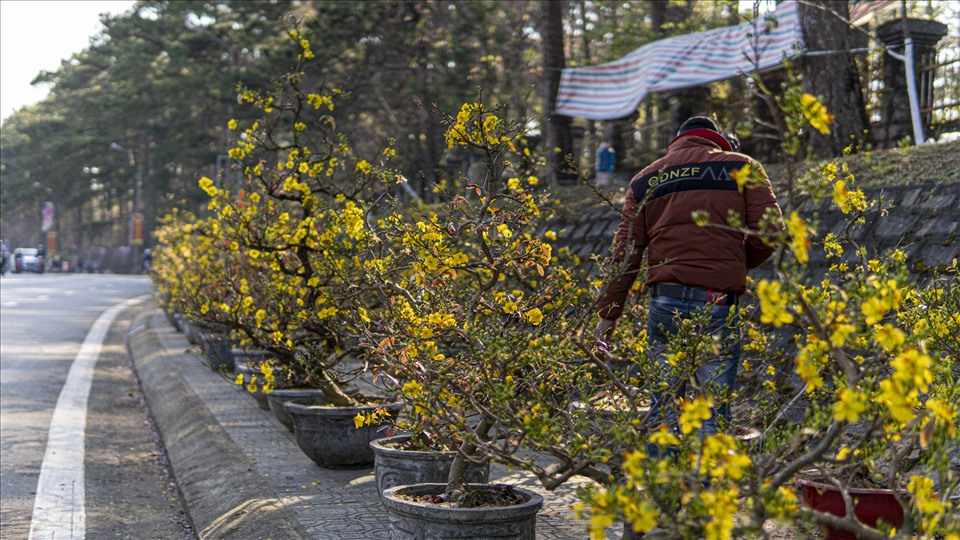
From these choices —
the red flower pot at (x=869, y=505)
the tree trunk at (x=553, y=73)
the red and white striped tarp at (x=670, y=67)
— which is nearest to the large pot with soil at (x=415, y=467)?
the red flower pot at (x=869, y=505)

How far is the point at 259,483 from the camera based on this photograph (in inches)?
236

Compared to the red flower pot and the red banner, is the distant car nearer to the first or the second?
Answer: the red banner

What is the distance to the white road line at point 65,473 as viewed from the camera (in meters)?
5.57

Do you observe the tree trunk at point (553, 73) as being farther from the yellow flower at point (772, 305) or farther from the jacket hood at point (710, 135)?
the yellow flower at point (772, 305)

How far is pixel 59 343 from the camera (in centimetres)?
1542

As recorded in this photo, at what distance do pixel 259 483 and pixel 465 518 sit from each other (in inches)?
109

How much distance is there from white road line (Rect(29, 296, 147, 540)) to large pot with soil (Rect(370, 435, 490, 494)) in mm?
1849

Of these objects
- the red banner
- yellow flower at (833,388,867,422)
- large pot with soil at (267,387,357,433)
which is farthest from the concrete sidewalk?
the red banner

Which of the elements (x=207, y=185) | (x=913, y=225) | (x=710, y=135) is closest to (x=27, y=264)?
(x=207, y=185)

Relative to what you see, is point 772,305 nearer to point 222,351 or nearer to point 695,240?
point 695,240

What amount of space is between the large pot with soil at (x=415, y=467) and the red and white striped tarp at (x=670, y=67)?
981cm

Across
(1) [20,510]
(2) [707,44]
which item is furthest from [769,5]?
(1) [20,510]

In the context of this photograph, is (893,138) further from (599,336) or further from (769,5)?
(599,336)

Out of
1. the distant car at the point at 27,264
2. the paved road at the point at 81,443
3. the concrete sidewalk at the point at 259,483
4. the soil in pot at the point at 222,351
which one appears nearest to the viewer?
the concrete sidewalk at the point at 259,483
